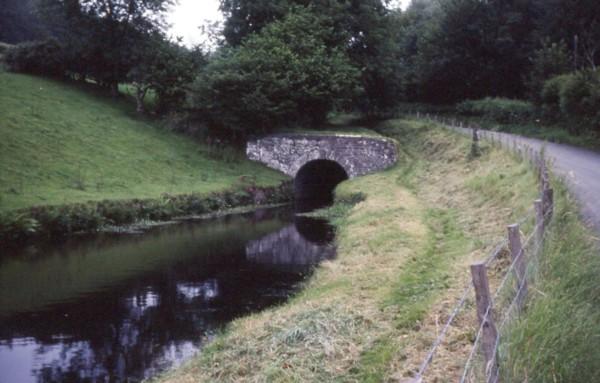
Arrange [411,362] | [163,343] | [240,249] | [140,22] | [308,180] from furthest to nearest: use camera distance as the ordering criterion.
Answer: [140,22] < [308,180] < [240,249] < [163,343] < [411,362]

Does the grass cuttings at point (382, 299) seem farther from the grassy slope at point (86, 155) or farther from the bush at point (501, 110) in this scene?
the bush at point (501, 110)

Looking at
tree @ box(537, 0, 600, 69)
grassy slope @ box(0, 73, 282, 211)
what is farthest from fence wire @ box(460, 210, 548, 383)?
tree @ box(537, 0, 600, 69)

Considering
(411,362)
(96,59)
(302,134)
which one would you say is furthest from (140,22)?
(411,362)

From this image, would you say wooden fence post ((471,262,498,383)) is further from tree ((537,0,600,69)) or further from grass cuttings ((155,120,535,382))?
tree ((537,0,600,69))

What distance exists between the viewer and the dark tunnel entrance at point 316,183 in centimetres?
3838

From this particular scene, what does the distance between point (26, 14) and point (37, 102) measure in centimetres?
3598

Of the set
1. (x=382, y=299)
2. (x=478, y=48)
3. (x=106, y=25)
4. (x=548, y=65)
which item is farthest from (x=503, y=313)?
(x=478, y=48)

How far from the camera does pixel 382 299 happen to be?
44.3ft

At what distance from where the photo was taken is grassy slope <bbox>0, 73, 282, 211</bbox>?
28180 millimetres

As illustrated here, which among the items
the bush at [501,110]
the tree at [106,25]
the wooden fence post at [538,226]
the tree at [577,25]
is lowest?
the wooden fence post at [538,226]

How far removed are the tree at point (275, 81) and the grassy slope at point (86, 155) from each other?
10.2 feet

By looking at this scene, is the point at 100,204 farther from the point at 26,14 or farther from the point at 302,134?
the point at 26,14

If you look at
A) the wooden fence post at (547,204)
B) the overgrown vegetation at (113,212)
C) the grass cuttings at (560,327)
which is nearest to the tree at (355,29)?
the overgrown vegetation at (113,212)

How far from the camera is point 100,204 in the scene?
26.8 metres
